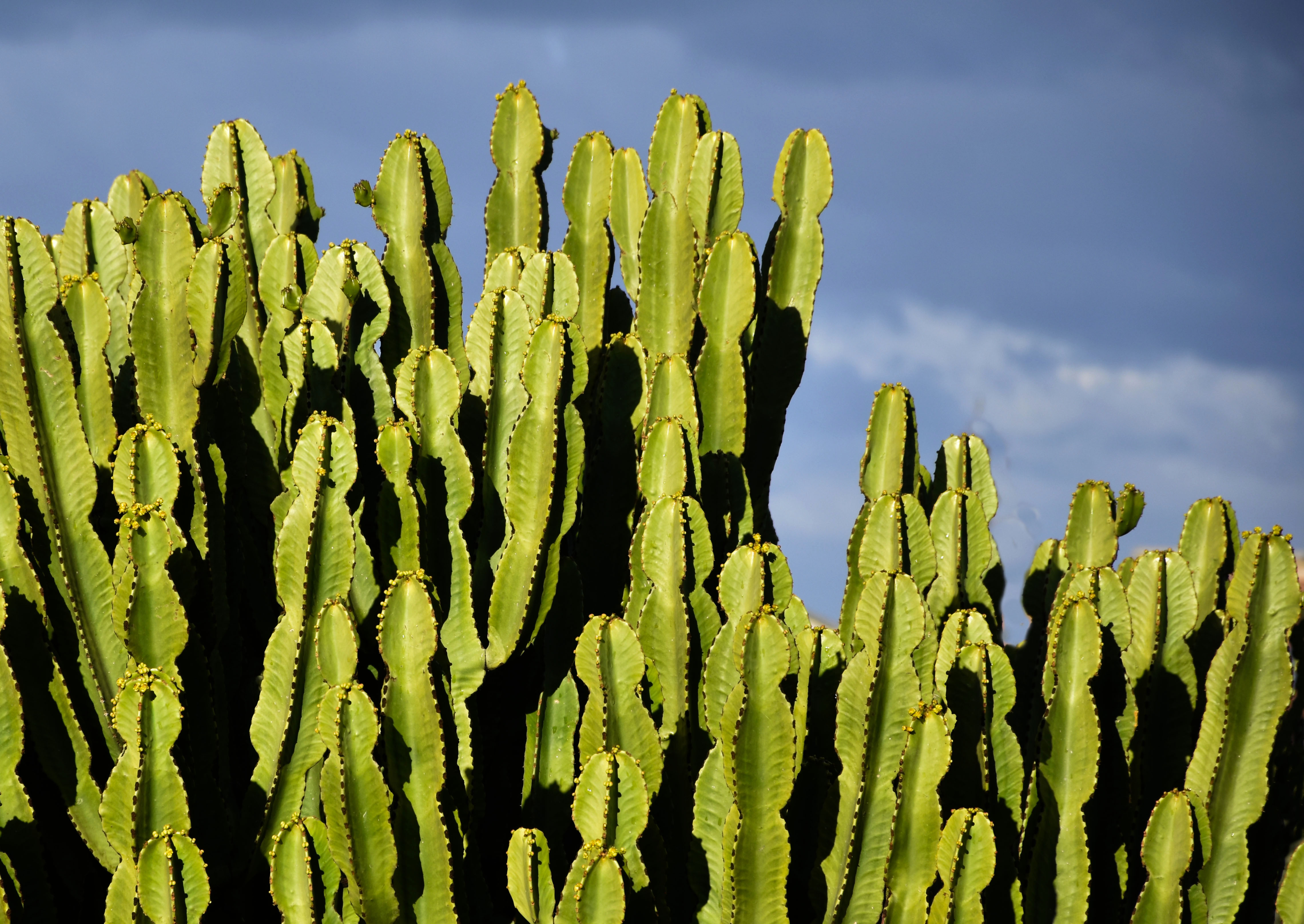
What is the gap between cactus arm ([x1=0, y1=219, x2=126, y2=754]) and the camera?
160 inches

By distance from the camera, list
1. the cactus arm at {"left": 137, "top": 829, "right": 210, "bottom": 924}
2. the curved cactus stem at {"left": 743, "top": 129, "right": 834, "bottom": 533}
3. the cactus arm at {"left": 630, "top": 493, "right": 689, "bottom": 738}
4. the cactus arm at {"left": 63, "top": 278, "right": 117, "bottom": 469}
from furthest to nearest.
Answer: the curved cactus stem at {"left": 743, "top": 129, "right": 834, "bottom": 533} → the cactus arm at {"left": 63, "top": 278, "right": 117, "bottom": 469} → the cactus arm at {"left": 630, "top": 493, "right": 689, "bottom": 738} → the cactus arm at {"left": 137, "top": 829, "right": 210, "bottom": 924}

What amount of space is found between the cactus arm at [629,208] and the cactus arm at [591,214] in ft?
0.13

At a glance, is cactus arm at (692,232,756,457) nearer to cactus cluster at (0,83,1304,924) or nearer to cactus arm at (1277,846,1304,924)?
cactus cluster at (0,83,1304,924)

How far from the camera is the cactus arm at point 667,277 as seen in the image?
507 cm

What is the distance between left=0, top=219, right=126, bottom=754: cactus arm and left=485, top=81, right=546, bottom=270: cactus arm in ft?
6.19

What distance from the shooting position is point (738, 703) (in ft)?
12.0

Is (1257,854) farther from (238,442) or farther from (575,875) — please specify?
(238,442)

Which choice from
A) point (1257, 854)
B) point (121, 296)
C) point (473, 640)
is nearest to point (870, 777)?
point (473, 640)

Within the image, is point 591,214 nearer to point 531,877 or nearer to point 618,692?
point 618,692

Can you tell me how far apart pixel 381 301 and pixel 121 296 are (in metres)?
1.18

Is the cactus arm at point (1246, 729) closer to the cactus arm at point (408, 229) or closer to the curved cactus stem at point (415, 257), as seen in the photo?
the curved cactus stem at point (415, 257)

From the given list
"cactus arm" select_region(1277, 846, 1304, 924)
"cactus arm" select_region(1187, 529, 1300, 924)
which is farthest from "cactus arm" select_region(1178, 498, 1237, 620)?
"cactus arm" select_region(1277, 846, 1304, 924)

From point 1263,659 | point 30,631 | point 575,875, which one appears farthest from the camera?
point 1263,659

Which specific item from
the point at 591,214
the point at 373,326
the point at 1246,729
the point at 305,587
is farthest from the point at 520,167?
the point at 1246,729
